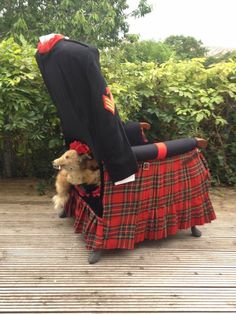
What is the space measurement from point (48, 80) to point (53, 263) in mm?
998

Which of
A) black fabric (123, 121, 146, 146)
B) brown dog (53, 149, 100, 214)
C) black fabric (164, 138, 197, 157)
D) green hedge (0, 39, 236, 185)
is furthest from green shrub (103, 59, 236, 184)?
brown dog (53, 149, 100, 214)

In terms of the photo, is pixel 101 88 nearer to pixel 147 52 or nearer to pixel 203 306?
pixel 203 306

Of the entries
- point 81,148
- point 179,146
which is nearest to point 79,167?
point 81,148

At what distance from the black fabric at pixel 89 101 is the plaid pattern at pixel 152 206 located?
15 centimetres

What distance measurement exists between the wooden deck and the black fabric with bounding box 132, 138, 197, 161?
580mm

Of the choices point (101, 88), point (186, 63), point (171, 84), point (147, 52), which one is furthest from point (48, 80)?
point (147, 52)

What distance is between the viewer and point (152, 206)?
2020 millimetres

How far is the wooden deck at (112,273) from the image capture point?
1.63 metres

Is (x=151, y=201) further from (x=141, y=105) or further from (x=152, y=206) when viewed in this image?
(x=141, y=105)

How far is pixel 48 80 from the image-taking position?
1969mm

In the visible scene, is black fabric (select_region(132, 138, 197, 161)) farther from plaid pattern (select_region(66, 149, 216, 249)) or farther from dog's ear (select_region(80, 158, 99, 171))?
dog's ear (select_region(80, 158, 99, 171))

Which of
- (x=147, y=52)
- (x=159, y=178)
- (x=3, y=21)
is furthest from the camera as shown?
(x=147, y=52)

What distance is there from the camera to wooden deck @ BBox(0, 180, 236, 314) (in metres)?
1.63

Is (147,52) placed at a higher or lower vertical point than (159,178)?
lower
